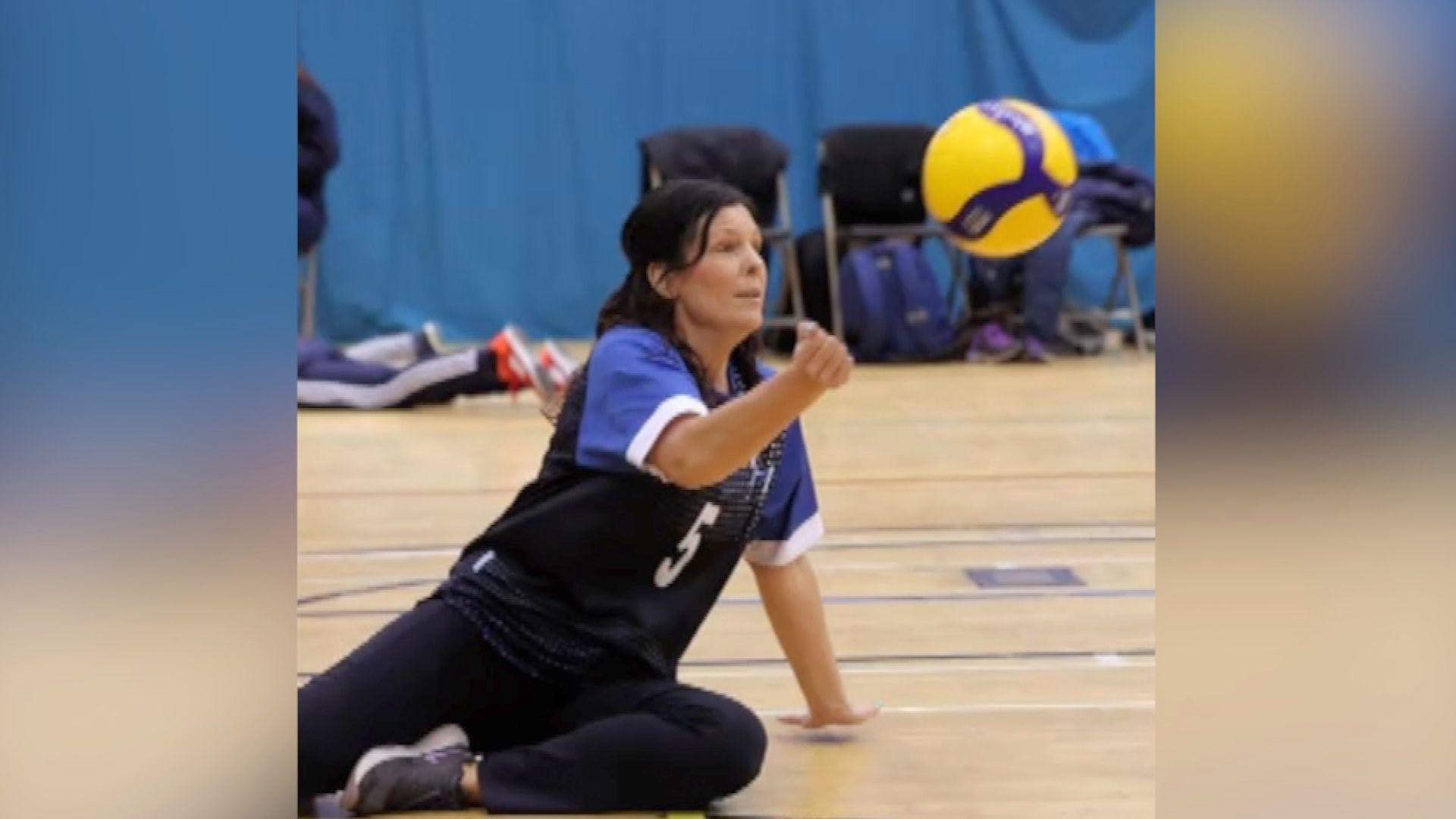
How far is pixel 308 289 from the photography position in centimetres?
1201

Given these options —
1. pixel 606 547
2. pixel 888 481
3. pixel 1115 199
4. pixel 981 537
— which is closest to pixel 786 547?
pixel 606 547

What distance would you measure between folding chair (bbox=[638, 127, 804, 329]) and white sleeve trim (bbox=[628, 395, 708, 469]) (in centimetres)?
778

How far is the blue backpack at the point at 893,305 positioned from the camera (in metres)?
11.0

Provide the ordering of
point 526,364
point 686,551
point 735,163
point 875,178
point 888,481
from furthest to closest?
1. point 875,178
2. point 735,163
3. point 526,364
4. point 888,481
5. point 686,551

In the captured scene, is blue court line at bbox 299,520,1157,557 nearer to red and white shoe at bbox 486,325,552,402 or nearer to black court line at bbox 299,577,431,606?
black court line at bbox 299,577,431,606

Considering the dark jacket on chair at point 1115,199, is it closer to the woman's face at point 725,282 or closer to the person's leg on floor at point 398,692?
the woman's face at point 725,282

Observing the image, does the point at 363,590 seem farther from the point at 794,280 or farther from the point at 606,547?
the point at 794,280

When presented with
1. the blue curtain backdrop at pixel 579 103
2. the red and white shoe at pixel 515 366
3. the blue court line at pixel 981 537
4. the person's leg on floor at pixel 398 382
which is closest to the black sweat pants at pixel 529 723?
the blue court line at pixel 981 537

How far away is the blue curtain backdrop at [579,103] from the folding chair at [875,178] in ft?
2.98

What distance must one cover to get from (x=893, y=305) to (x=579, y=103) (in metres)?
2.33

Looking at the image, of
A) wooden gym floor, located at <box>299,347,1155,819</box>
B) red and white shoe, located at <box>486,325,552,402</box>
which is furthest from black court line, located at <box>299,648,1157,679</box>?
red and white shoe, located at <box>486,325,552,402</box>

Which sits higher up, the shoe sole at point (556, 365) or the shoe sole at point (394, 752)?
the shoe sole at point (394, 752)

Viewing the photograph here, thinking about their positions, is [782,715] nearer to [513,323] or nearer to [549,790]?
[549,790]

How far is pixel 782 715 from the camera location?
408 cm
